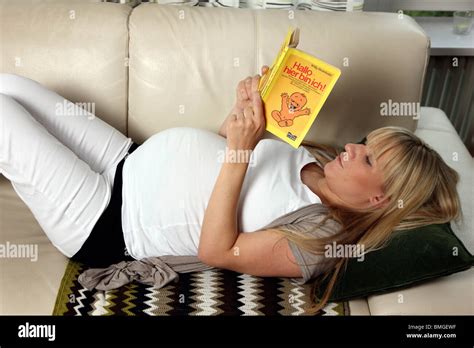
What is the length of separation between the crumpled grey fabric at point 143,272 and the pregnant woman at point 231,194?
0.08 ft

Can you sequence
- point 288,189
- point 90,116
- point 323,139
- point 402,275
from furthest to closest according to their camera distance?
point 323,139, point 90,116, point 288,189, point 402,275

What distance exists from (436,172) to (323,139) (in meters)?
0.45

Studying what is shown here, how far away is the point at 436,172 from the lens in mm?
1365

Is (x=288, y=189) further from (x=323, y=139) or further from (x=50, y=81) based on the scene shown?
(x=50, y=81)

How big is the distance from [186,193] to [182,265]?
171 millimetres

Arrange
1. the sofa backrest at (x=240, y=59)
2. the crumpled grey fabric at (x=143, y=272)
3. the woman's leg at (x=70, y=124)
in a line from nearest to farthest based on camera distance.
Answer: the crumpled grey fabric at (x=143, y=272) < the woman's leg at (x=70, y=124) < the sofa backrest at (x=240, y=59)

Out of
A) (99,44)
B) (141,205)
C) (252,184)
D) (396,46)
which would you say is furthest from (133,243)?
(396,46)

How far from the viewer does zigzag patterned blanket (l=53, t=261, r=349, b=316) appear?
1.29 m
